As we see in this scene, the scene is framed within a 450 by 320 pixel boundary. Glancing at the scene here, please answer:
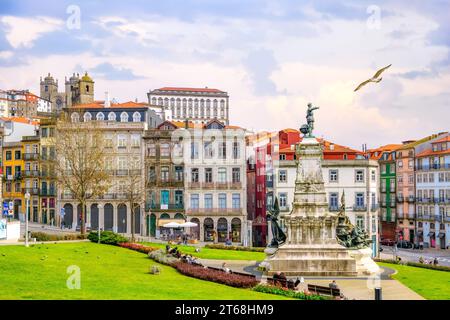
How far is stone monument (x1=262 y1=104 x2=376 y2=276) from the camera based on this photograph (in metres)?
41.0

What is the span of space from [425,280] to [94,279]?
63.4 ft

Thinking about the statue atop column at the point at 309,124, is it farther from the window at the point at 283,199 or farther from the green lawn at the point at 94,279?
the window at the point at 283,199

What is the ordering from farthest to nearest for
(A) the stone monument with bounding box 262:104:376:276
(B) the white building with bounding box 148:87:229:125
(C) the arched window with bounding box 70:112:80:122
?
(B) the white building with bounding box 148:87:229:125 < (C) the arched window with bounding box 70:112:80:122 < (A) the stone monument with bounding box 262:104:376:276

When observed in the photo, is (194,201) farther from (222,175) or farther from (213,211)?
(222,175)

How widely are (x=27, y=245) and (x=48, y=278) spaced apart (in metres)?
14.2

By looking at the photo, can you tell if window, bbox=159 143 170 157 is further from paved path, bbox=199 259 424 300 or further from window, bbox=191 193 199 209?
paved path, bbox=199 259 424 300

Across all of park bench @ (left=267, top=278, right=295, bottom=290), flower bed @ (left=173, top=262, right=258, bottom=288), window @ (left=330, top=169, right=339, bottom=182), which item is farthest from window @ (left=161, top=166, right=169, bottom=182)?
park bench @ (left=267, top=278, right=295, bottom=290)

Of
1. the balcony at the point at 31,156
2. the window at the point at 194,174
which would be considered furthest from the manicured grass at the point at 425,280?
the balcony at the point at 31,156

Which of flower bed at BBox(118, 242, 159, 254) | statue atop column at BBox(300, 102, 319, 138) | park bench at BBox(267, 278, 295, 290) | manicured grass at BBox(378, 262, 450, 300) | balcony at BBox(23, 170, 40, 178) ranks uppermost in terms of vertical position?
statue atop column at BBox(300, 102, 319, 138)

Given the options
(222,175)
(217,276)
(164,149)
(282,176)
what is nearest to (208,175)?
(222,175)

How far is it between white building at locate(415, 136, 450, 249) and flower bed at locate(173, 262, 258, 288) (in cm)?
5363

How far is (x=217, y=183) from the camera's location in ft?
255

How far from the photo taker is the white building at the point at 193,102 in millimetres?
167250
